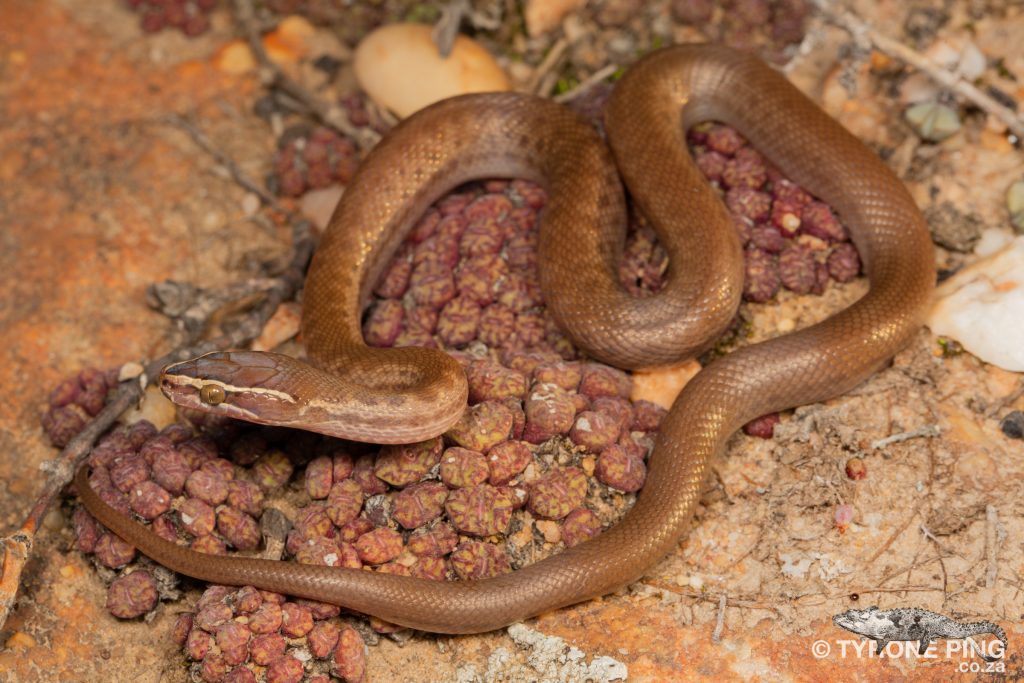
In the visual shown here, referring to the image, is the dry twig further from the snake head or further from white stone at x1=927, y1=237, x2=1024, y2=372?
white stone at x1=927, y1=237, x2=1024, y2=372

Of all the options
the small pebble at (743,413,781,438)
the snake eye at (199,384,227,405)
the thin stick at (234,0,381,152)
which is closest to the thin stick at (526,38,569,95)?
the thin stick at (234,0,381,152)

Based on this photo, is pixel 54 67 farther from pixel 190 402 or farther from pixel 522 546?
pixel 522 546

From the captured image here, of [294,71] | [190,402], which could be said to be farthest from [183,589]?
[294,71]

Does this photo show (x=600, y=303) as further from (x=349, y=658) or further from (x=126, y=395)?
(x=126, y=395)

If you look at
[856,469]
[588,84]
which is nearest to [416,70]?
[588,84]

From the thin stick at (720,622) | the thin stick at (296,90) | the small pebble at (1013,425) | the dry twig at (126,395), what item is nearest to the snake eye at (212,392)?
the dry twig at (126,395)

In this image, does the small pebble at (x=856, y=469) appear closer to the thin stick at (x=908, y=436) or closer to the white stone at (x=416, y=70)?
the thin stick at (x=908, y=436)
